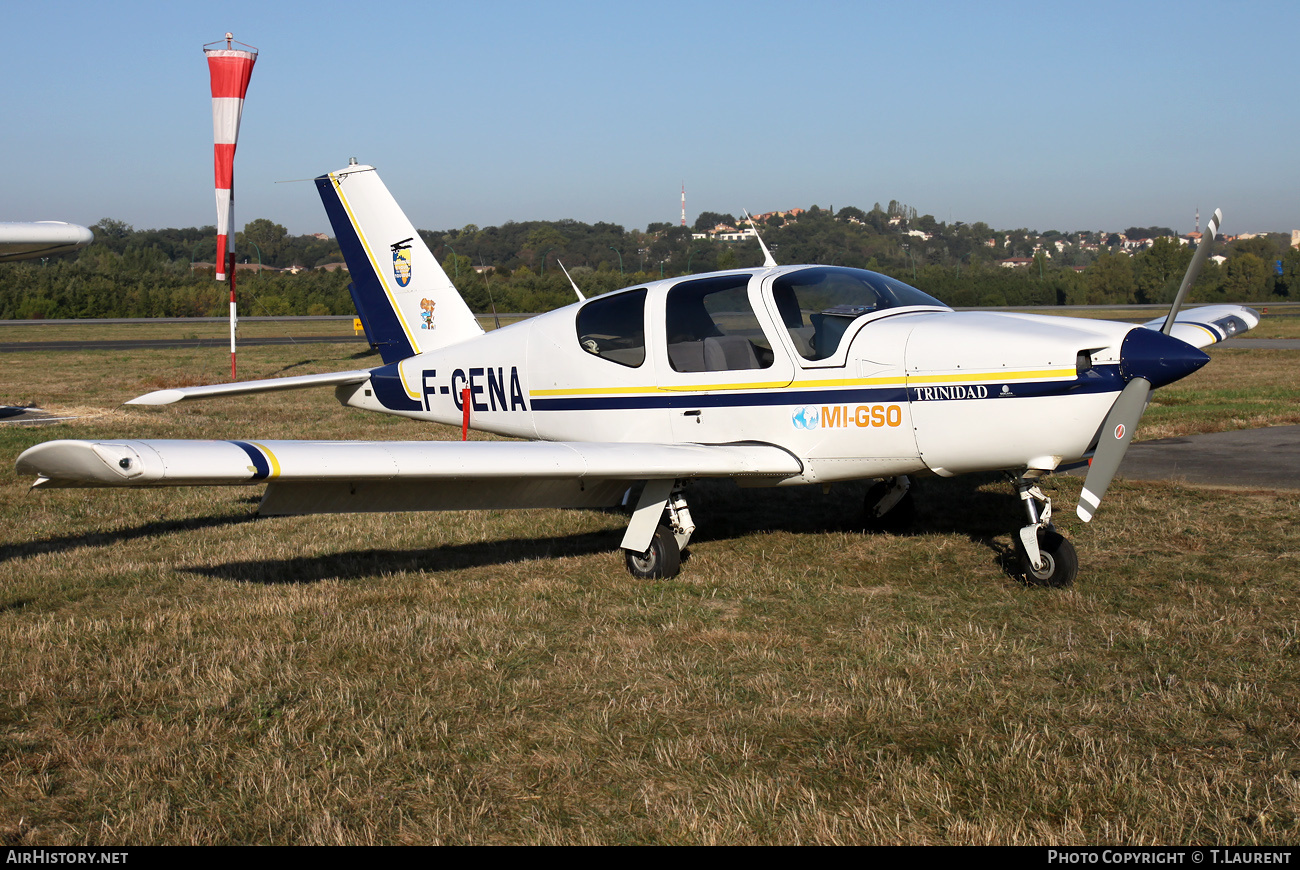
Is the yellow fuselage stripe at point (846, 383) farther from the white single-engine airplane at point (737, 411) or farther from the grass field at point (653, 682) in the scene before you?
the grass field at point (653, 682)

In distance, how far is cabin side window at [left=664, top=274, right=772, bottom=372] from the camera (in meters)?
6.95

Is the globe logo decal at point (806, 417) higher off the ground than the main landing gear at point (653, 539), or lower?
higher

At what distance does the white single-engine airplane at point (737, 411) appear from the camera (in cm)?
565

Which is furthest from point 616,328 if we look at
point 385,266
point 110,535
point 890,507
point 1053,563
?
point 110,535

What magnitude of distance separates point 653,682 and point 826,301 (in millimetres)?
3164

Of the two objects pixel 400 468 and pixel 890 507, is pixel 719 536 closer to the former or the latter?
pixel 890 507

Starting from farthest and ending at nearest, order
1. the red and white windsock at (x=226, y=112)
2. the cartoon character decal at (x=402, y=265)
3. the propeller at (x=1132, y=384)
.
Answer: the red and white windsock at (x=226, y=112), the cartoon character decal at (x=402, y=265), the propeller at (x=1132, y=384)

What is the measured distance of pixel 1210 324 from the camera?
31.1 feet

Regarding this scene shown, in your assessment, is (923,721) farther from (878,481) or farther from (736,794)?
(878,481)

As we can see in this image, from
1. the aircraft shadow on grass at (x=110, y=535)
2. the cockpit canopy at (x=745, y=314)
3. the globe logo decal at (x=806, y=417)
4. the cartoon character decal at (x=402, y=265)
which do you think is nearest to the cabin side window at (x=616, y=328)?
the cockpit canopy at (x=745, y=314)

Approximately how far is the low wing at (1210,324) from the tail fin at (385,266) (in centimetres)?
621

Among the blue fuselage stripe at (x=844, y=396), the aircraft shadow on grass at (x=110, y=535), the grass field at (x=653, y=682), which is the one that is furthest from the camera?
the aircraft shadow on grass at (x=110, y=535)

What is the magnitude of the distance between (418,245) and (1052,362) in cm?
593

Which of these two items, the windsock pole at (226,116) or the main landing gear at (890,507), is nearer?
the main landing gear at (890,507)
